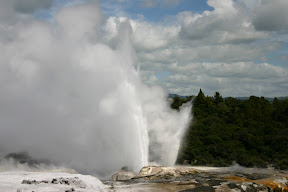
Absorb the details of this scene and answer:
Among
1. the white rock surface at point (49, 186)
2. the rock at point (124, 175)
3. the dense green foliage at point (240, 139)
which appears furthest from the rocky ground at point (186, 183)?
the dense green foliage at point (240, 139)

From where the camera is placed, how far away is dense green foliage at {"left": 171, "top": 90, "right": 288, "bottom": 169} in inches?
1379

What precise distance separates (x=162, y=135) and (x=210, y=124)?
18876 mm

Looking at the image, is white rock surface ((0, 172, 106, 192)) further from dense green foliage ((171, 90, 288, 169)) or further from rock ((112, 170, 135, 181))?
dense green foliage ((171, 90, 288, 169))

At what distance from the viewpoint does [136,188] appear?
15.3m

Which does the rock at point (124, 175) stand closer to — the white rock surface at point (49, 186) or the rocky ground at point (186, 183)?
the rocky ground at point (186, 183)

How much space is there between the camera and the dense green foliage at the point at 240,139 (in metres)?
35.0

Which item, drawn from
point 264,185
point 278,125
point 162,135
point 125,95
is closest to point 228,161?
point 162,135

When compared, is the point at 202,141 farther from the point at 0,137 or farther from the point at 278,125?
the point at 0,137

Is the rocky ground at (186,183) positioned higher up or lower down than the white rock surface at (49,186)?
lower down

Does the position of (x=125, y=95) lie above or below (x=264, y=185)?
above

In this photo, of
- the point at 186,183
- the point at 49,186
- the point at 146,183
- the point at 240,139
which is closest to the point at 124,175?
the point at 146,183

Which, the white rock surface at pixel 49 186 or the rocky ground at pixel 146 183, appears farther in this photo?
the rocky ground at pixel 146 183

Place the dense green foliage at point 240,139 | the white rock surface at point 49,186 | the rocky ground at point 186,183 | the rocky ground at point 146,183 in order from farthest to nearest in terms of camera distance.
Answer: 1. the dense green foliage at point 240,139
2. the rocky ground at point 186,183
3. the rocky ground at point 146,183
4. the white rock surface at point 49,186

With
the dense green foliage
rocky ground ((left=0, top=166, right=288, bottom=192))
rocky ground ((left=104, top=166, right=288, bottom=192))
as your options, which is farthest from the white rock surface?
the dense green foliage
